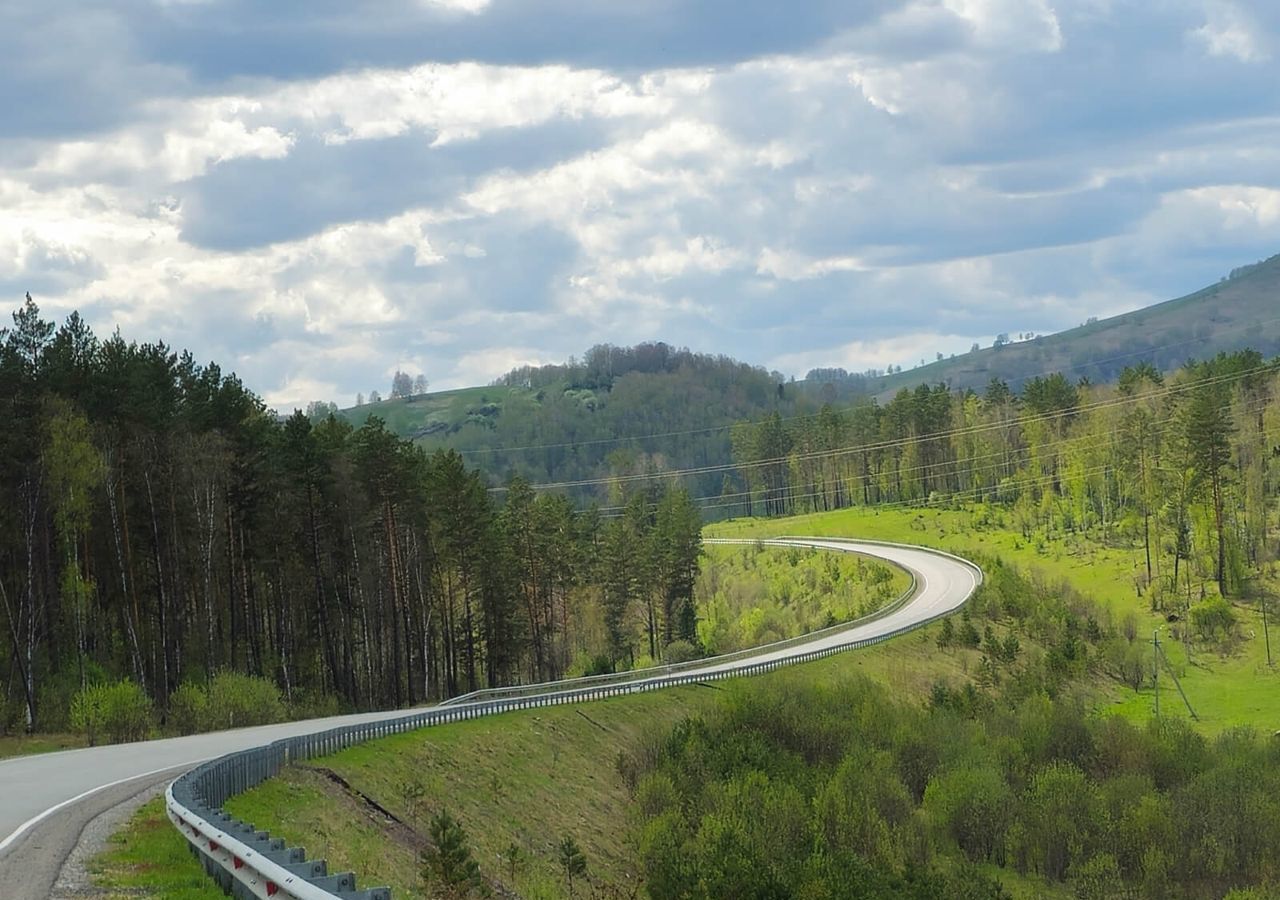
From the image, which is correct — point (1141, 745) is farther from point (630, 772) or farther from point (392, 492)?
point (392, 492)

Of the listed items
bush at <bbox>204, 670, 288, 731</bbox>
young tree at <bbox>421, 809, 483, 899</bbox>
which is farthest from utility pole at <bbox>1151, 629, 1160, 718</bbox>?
young tree at <bbox>421, 809, 483, 899</bbox>

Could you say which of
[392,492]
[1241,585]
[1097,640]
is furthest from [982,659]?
[392,492]

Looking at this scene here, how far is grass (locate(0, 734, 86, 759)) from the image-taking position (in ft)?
148

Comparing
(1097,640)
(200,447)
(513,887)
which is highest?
(200,447)

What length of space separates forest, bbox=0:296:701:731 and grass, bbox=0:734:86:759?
60.4 inches

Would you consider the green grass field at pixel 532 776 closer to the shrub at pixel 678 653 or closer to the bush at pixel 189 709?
the bush at pixel 189 709

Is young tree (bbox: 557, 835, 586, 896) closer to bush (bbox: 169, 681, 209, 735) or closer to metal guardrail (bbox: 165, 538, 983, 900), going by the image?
metal guardrail (bbox: 165, 538, 983, 900)

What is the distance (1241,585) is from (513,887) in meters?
86.5

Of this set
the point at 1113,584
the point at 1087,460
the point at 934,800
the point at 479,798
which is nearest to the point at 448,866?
the point at 479,798

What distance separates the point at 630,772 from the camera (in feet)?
167

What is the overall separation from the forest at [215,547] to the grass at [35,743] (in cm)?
153

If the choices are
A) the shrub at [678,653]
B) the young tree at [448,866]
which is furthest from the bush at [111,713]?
the shrub at [678,653]

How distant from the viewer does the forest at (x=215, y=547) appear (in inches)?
2077

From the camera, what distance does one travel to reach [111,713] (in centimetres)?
4691
